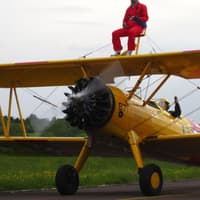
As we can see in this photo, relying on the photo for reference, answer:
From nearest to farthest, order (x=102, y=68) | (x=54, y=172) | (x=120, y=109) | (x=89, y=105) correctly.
→ (x=89, y=105), (x=120, y=109), (x=102, y=68), (x=54, y=172)

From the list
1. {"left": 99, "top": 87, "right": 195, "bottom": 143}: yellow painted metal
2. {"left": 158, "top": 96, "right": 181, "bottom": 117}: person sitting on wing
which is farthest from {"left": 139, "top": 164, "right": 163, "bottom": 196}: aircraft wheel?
{"left": 158, "top": 96, "right": 181, "bottom": 117}: person sitting on wing

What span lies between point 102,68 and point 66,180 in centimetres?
241

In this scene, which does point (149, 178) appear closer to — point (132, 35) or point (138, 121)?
point (138, 121)

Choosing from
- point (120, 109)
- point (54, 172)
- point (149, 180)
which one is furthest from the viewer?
point (54, 172)

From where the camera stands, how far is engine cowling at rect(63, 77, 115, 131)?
11828mm

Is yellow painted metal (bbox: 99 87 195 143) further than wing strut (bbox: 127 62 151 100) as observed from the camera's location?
No

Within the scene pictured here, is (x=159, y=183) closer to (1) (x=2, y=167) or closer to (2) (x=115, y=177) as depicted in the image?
(2) (x=115, y=177)

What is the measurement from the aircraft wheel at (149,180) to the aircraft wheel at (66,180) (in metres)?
1.65

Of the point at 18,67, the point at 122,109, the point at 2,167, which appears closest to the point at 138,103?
the point at 122,109

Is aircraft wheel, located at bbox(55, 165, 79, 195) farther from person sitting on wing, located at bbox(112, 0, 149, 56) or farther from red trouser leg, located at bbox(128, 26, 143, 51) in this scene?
red trouser leg, located at bbox(128, 26, 143, 51)

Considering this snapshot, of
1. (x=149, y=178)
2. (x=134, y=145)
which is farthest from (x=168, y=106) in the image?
(x=149, y=178)

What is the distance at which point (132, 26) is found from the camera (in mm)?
13680

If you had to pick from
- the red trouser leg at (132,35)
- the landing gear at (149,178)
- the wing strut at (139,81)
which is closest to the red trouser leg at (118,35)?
the red trouser leg at (132,35)

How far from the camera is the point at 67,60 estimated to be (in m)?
13.1
